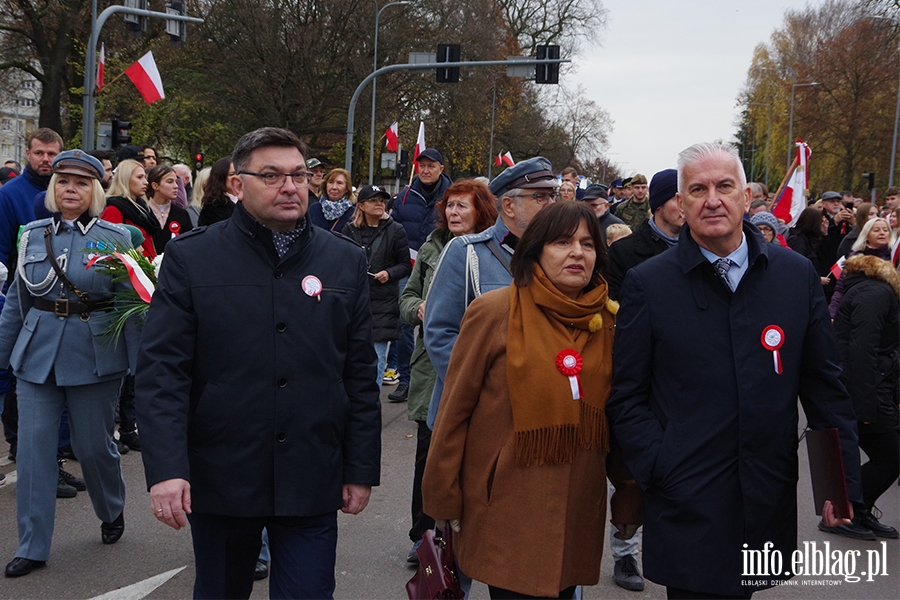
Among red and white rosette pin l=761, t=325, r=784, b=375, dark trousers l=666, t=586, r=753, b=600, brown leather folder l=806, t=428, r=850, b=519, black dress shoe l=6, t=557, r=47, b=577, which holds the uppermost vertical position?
red and white rosette pin l=761, t=325, r=784, b=375

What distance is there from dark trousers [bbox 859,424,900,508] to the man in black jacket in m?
2.35

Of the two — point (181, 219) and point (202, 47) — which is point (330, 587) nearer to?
point (181, 219)

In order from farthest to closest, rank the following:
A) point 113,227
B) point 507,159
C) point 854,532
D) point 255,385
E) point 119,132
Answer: point 507,159, point 119,132, point 854,532, point 113,227, point 255,385

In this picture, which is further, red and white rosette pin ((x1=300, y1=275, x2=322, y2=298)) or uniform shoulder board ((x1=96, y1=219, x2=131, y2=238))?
uniform shoulder board ((x1=96, y1=219, x2=131, y2=238))

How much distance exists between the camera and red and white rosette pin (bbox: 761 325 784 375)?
9.80 ft

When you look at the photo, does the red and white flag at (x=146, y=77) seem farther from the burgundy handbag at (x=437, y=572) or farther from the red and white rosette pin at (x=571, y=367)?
the red and white rosette pin at (x=571, y=367)

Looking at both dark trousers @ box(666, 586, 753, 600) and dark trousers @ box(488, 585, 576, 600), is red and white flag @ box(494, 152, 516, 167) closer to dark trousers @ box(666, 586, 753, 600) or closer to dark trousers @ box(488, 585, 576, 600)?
dark trousers @ box(488, 585, 576, 600)

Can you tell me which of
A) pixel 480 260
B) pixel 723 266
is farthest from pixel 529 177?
pixel 723 266

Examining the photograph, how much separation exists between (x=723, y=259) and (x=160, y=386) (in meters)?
1.88

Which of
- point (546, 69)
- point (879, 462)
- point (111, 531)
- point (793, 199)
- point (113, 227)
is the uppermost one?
point (546, 69)

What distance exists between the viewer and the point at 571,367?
3.19 meters

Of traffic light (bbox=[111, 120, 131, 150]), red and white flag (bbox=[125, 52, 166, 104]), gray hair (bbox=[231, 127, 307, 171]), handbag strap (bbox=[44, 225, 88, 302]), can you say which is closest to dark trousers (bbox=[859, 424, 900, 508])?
gray hair (bbox=[231, 127, 307, 171])

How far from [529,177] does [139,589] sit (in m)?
2.79

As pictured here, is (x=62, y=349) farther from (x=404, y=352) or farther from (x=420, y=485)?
(x=404, y=352)
